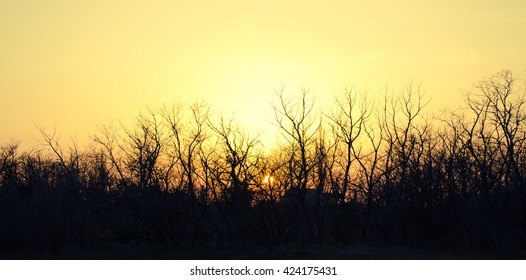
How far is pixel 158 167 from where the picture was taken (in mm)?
38281

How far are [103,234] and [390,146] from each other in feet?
58.7

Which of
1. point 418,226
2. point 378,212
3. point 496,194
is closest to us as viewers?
point 496,194

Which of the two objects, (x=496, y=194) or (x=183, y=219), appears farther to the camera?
(x=183, y=219)

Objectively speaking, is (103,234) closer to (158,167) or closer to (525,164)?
(158,167)

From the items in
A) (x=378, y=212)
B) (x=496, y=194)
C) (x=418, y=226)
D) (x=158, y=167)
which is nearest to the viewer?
(x=496, y=194)

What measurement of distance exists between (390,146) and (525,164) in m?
8.21

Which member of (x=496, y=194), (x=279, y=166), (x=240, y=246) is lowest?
(x=240, y=246)

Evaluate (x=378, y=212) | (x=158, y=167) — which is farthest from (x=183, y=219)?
(x=378, y=212)

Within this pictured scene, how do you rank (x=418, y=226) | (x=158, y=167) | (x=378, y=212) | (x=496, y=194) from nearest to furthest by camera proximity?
A: (x=496, y=194) < (x=418, y=226) < (x=378, y=212) < (x=158, y=167)

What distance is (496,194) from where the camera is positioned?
30422 mm

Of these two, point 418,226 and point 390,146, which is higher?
point 390,146

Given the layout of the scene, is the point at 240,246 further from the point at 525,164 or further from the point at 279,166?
the point at 525,164

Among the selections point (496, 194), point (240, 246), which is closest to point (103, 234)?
point (240, 246)

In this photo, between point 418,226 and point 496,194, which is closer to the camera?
point 496,194
